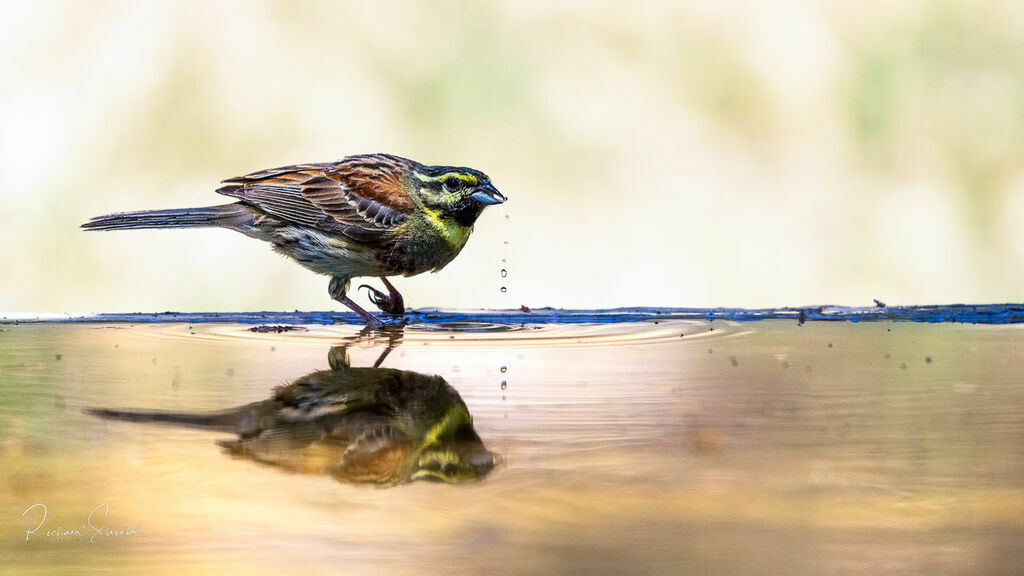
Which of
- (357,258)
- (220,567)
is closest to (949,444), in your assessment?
(220,567)

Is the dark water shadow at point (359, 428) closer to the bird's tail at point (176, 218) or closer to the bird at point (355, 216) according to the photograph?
the bird at point (355, 216)

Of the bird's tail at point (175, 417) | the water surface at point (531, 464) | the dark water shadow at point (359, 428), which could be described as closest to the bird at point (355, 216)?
the water surface at point (531, 464)

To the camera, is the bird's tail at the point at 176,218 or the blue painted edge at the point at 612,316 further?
the bird's tail at the point at 176,218

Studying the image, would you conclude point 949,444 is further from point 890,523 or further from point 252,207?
point 252,207

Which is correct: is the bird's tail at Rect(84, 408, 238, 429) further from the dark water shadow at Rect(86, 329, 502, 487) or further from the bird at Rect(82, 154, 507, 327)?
the bird at Rect(82, 154, 507, 327)

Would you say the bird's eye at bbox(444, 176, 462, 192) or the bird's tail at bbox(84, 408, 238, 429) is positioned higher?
the bird's eye at bbox(444, 176, 462, 192)

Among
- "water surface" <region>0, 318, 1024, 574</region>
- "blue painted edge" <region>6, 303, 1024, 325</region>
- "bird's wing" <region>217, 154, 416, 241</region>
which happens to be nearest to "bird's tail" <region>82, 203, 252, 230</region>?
"bird's wing" <region>217, 154, 416, 241</region>
